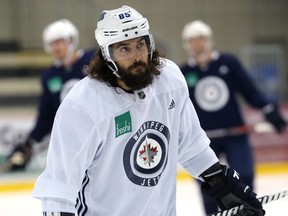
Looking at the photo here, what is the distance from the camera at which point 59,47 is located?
4164 millimetres

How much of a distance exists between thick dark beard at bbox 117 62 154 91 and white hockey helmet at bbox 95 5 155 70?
46 mm

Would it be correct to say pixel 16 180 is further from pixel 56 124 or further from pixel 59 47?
pixel 56 124

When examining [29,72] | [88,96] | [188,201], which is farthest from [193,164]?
[29,72]

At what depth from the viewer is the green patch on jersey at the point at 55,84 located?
4.14 m

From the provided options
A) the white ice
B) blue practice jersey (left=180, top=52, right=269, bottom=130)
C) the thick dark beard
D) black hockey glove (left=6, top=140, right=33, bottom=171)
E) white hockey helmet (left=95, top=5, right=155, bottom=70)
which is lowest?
the white ice

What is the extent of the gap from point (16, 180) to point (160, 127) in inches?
168

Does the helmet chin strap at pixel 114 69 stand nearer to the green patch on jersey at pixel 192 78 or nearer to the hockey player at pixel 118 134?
the hockey player at pixel 118 134

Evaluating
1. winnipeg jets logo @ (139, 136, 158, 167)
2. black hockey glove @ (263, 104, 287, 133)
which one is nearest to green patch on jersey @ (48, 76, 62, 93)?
black hockey glove @ (263, 104, 287, 133)

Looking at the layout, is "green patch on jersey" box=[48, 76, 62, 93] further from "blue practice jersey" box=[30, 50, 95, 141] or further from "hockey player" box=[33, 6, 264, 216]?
"hockey player" box=[33, 6, 264, 216]

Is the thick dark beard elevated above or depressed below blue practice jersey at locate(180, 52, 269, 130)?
above

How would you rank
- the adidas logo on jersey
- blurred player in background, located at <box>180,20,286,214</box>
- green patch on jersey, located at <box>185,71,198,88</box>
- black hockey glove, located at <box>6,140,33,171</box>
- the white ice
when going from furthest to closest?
1. the white ice
2. green patch on jersey, located at <box>185,71,198,88</box>
3. blurred player in background, located at <box>180,20,286,214</box>
4. black hockey glove, located at <box>6,140,33,171</box>
5. the adidas logo on jersey

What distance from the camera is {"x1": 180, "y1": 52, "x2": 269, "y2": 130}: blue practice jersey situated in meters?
4.14

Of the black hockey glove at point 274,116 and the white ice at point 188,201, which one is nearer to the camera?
the black hockey glove at point 274,116

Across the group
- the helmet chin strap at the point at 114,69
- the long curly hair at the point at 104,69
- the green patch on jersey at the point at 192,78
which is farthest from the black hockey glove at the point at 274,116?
the helmet chin strap at the point at 114,69
